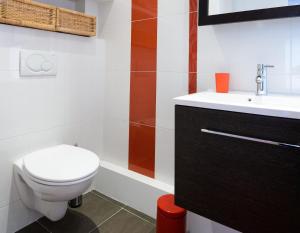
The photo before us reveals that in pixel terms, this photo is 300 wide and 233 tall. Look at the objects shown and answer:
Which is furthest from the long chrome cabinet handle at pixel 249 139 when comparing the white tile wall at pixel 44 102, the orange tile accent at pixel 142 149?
the white tile wall at pixel 44 102

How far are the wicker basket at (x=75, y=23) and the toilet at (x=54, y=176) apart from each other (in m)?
0.73

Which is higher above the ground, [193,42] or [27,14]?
[27,14]

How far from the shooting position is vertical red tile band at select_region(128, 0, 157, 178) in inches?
62.7

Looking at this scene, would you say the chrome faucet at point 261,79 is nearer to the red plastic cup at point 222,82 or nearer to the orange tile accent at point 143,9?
the red plastic cup at point 222,82

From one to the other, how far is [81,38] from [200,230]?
141 centimetres

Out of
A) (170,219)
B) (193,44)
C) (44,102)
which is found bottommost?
(170,219)

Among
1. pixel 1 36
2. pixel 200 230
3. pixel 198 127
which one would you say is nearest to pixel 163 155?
pixel 200 230

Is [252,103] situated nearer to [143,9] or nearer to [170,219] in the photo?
[170,219]

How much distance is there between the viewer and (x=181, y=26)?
4.74 feet

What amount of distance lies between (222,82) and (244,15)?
33cm

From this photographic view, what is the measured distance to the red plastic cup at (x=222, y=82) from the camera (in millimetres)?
1261

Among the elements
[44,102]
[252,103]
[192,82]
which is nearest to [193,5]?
[192,82]

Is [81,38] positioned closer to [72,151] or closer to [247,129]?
Answer: [72,151]

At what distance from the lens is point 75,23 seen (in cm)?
159
